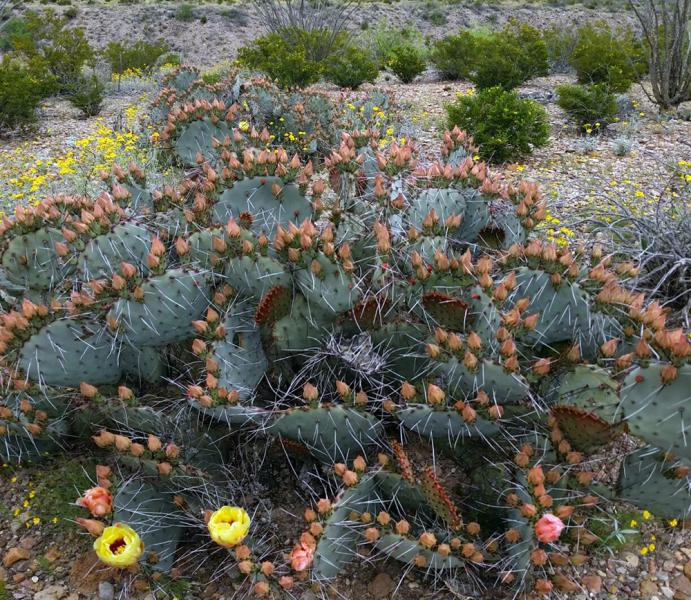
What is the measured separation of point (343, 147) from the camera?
8.54 ft

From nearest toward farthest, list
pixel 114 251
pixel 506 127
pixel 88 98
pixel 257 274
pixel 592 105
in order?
pixel 257 274, pixel 114 251, pixel 506 127, pixel 592 105, pixel 88 98

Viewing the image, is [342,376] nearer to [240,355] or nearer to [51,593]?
[240,355]

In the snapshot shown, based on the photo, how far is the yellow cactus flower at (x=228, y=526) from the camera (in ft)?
5.11

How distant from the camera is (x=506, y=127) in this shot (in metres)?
5.50

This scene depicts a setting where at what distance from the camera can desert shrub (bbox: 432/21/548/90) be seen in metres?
8.23

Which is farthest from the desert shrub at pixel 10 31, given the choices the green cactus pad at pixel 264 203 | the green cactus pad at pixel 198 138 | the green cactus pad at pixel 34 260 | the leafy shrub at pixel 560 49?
the green cactus pad at pixel 264 203

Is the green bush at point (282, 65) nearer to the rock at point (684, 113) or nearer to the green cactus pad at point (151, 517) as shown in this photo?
the rock at point (684, 113)

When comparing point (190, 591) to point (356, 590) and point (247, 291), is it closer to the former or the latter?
point (356, 590)

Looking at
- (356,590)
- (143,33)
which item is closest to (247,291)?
(356,590)

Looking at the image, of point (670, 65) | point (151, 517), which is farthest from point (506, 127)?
point (151, 517)

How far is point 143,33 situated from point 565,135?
22.4m

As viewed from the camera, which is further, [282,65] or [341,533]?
[282,65]

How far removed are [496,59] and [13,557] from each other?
8255mm

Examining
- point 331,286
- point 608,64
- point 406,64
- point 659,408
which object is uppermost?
point 331,286
